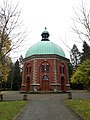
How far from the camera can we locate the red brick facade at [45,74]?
47469 mm

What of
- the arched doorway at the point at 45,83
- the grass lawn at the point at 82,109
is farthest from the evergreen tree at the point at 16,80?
the grass lawn at the point at 82,109

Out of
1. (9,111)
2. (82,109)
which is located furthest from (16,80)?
(82,109)

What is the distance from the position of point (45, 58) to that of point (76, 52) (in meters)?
34.2

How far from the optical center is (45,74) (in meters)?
48.6

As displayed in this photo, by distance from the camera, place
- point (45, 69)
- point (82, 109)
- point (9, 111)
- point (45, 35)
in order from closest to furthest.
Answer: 1. point (9, 111)
2. point (82, 109)
3. point (45, 69)
4. point (45, 35)

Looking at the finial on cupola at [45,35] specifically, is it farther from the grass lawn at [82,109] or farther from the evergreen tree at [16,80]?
the grass lawn at [82,109]

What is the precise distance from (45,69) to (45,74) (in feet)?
4.21

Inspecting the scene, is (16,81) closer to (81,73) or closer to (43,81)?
(43,81)

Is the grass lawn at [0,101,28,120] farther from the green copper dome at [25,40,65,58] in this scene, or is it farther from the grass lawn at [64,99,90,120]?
the green copper dome at [25,40,65,58]

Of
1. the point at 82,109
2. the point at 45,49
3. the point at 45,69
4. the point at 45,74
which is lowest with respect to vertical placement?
the point at 82,109

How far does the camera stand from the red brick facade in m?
47.5

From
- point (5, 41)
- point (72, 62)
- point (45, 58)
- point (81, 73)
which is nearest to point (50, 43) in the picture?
point (45, 58)

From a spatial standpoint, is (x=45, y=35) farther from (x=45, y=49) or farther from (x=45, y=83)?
(x=45, y=83)

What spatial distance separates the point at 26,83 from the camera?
167 feet
